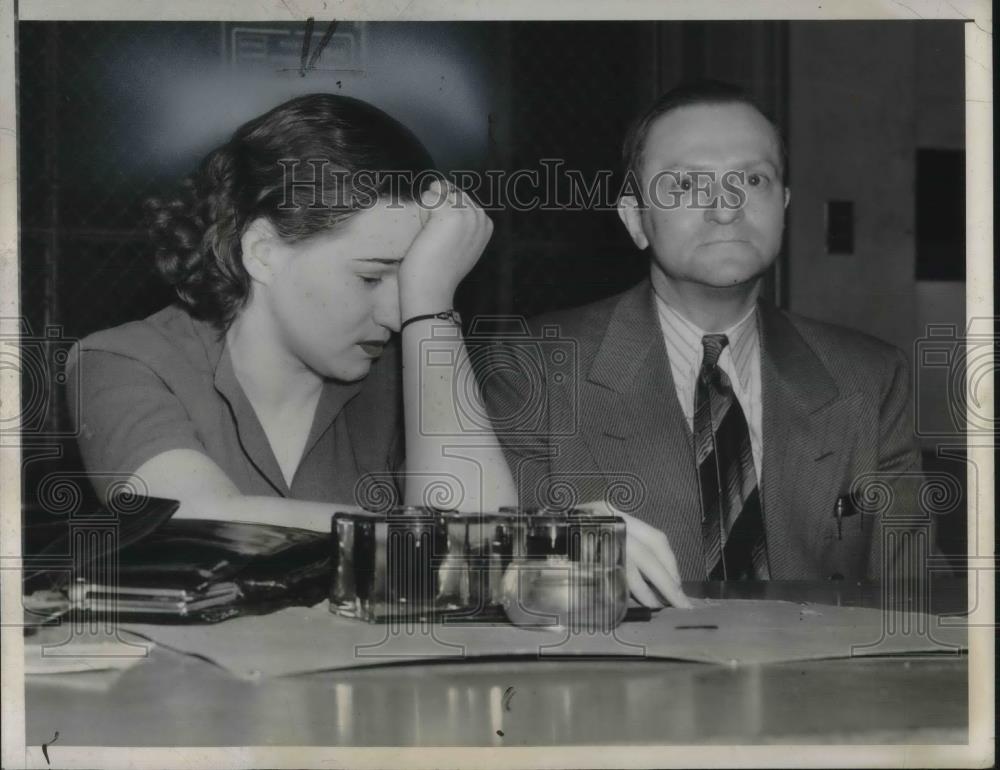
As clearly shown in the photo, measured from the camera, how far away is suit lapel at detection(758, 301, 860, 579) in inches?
82.6

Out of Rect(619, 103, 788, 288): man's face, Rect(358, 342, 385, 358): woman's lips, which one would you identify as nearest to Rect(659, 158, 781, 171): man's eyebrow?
Rect(619, 103, 788, 288): man's face

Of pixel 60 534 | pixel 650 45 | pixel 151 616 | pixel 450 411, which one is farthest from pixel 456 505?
pixel 650 45

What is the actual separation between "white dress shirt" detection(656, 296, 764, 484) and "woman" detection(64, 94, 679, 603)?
13.0 inches

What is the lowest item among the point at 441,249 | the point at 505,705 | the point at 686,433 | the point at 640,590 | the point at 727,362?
the point at 505,705

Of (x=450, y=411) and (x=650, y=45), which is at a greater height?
(x=650, y=45)

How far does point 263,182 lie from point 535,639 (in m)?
0.86

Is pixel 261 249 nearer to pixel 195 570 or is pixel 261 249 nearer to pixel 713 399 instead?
pixel 195 570

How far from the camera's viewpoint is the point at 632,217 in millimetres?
2098

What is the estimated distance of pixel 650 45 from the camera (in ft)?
6.89

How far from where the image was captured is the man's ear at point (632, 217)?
82.6 inches

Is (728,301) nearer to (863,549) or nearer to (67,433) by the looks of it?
(863,549)

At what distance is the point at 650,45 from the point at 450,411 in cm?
69

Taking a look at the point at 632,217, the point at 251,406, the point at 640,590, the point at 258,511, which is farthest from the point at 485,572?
the point at 632,217

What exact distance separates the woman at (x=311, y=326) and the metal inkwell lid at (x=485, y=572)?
4.5 inches
